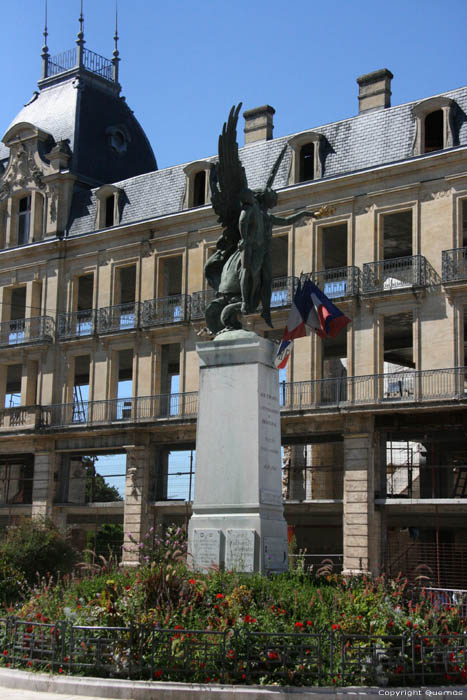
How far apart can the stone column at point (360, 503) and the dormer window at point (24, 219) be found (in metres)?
18.9

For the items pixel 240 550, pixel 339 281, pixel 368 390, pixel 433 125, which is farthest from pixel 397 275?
pixel 240 550

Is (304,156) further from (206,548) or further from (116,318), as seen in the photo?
(206,548)

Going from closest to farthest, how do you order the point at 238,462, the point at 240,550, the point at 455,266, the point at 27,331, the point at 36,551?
the point at 240,550 → the point at 238,462 → the point at 36,551 → the point at 455,266 → the point at 27,331

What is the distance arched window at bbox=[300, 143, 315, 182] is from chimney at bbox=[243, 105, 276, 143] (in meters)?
3.34

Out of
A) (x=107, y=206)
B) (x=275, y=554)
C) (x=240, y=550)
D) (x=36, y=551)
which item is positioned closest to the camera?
(x=240, y=550)

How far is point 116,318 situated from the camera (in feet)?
133

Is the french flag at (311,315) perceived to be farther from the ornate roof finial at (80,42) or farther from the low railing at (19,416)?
the ornate roof finial at (80,42)

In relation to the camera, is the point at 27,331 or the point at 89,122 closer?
the point at 27,331

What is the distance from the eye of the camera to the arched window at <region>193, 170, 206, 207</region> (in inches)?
1559

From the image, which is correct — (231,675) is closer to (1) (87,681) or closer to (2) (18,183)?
(1) (87,681)

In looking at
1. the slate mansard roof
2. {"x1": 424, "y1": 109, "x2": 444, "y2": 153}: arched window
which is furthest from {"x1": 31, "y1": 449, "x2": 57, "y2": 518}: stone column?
{"x1": 424, "y1": 109, "x2": 444, "y2": 153}: arched window

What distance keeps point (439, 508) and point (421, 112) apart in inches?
527

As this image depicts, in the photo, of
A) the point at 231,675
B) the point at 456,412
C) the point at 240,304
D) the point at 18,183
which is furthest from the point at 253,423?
the point at 18,183

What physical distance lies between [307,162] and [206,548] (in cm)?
2403
